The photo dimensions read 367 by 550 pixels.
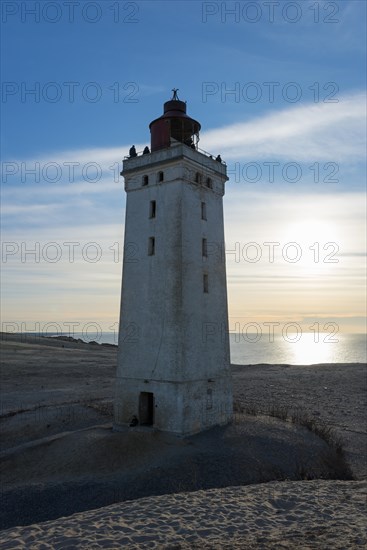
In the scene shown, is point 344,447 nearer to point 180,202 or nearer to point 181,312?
point 181,312

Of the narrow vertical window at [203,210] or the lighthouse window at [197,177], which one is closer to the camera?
the lighthouse window at [197,177]

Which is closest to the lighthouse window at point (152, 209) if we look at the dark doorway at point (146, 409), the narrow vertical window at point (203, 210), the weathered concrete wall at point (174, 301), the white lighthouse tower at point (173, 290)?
the white lighthouse tower at point (173, 290)

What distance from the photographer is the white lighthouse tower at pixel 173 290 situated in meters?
18.6

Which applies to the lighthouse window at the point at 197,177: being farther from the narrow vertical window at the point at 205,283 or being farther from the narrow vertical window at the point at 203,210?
the narrow vertical window at the point at 205,283

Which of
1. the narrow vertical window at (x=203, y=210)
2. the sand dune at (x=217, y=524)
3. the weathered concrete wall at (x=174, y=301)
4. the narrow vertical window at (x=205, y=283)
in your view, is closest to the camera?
the sand dune at (x=217, y=524)

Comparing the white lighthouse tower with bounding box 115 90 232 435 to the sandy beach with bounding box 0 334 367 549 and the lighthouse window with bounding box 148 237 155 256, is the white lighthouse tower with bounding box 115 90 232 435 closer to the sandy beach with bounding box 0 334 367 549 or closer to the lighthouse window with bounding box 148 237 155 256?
the lighthouse window with bounding box 148 237 155 256

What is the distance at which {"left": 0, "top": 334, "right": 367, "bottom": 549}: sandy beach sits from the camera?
9562 mm

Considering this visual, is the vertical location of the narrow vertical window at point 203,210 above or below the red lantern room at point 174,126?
below

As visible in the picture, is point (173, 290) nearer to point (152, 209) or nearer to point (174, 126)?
point (152, 209)

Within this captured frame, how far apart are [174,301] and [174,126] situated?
8.69m

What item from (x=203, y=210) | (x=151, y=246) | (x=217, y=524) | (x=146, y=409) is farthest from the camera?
(x=203, y=210)

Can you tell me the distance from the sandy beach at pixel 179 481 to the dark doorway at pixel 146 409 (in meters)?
1.01

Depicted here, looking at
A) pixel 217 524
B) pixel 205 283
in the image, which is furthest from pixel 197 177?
pixel 217 524

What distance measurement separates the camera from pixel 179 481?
14.2 meters
